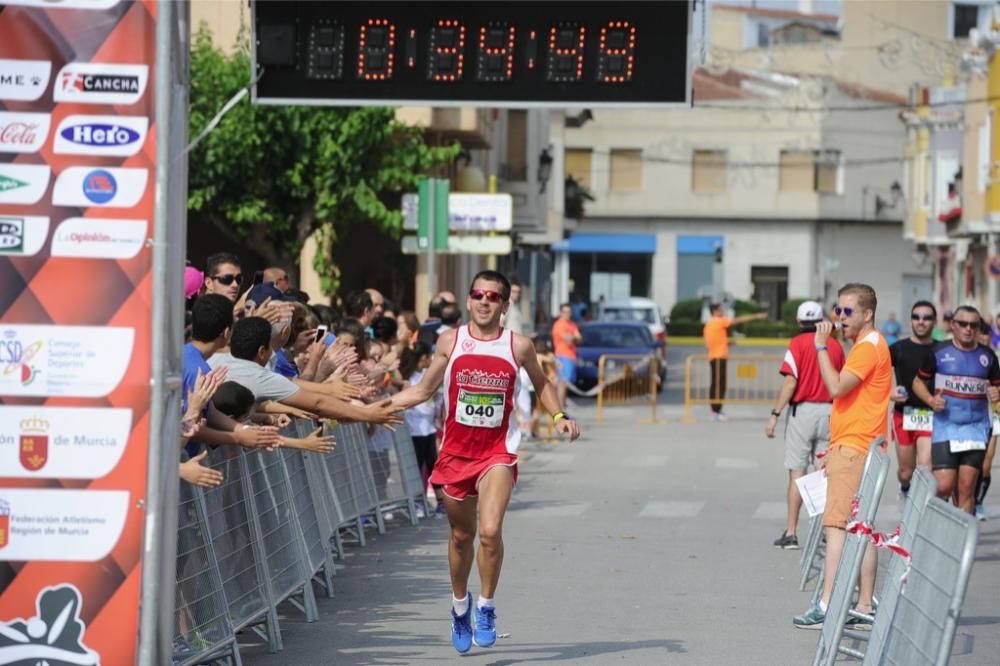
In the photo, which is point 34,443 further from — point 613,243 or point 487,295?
point 613,243

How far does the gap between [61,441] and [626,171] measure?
238 feet

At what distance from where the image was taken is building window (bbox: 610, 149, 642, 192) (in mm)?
78312

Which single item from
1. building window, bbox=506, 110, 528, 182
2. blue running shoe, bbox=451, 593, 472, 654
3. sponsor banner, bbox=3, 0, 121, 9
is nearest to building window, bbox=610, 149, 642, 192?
building window, bbox=506, 110, 528, 182

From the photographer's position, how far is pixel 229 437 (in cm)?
856

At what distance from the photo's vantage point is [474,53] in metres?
13.6

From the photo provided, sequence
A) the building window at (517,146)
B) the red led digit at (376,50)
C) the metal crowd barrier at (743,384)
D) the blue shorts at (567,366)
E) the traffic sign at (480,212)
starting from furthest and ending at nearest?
the building window at (517,146), the metal crowd barrier at (743,384), the blue shorts at (567,366), the traffic sign at (480,212), the red led digit at (376,50)

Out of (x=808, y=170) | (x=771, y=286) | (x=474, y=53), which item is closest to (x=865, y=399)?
(x=474, y=53)

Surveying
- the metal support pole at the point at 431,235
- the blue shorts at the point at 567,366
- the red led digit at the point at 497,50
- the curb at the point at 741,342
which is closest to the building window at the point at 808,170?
the curb at the point at 741,342

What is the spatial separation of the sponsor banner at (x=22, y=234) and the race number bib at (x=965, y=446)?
8970 mm

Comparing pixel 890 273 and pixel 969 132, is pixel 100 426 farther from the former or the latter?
pixel 890 273

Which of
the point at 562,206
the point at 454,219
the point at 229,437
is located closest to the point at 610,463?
the point at 454,219

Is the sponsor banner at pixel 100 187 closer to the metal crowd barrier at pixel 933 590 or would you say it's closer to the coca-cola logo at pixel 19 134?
the coca-cola logo at pixel 19 134

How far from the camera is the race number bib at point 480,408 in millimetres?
9578

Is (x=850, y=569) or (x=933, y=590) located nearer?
(x=933, y=590)
